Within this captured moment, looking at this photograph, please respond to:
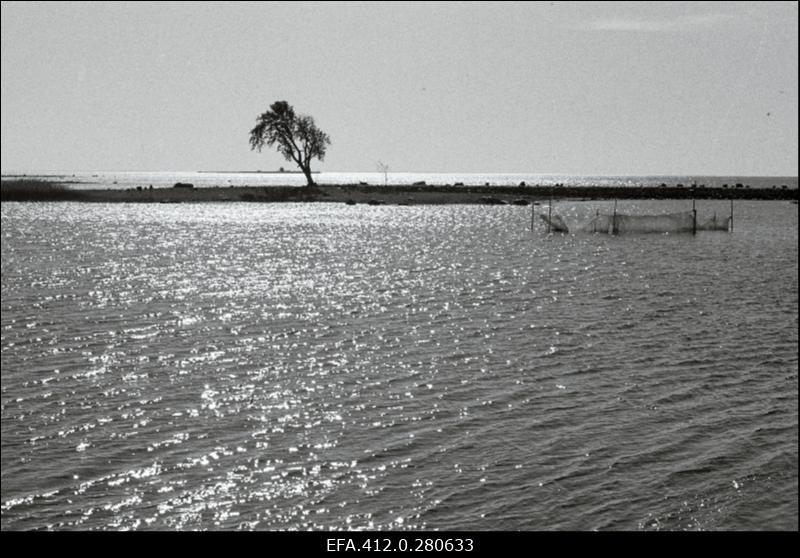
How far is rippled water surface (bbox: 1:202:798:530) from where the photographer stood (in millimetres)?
13266

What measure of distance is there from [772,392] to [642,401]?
3.67 meters

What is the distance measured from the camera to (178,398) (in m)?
19.2

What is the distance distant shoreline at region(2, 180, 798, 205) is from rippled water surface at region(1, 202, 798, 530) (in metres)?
95.6

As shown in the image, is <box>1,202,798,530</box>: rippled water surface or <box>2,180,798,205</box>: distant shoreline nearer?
<box>1,202,798,530</box>: rippled water surface

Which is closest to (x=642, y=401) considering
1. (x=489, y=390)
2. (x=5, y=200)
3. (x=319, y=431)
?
(x=489, y=390)

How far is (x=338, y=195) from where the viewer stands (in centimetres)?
14988

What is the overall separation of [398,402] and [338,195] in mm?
132699

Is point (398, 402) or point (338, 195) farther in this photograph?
point (338, 195)

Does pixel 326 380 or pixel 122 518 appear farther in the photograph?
pixel 326 380

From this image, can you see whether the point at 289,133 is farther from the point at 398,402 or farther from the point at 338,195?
the point at 398,402

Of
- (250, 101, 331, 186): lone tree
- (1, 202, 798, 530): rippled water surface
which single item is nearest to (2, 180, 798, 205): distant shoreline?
(250, 101, 331, 186): lone tree

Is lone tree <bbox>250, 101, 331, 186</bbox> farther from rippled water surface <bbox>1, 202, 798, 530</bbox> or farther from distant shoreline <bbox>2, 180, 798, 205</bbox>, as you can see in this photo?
rippled water surface <bbox>1, 202, 798, 530</bbox>

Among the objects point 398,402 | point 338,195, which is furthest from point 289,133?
point 398,402
